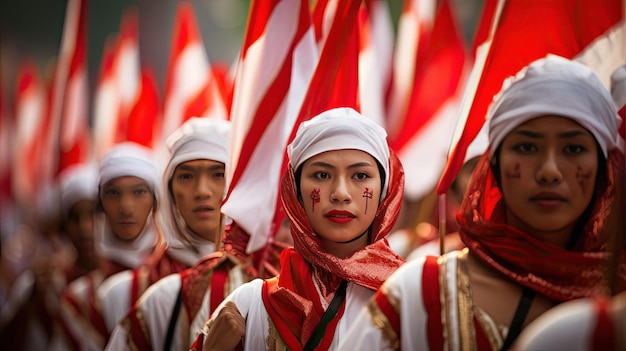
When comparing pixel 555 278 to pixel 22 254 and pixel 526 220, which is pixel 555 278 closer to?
pixel 526 220

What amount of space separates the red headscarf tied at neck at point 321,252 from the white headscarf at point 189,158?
0.98 metres

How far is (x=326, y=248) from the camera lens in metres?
3.57

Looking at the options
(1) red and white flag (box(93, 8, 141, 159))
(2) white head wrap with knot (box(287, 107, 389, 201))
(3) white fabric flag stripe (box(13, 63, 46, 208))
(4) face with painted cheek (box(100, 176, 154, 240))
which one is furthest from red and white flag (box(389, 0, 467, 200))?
(3) white fabric flag stripe (box(13, 63, 46, 208))

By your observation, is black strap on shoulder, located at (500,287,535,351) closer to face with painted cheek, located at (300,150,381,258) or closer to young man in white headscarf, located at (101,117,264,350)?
face with painted cheek, located at (300,150,381,258)

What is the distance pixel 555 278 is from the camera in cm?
280

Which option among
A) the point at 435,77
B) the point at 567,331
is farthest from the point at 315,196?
the point at 435,77

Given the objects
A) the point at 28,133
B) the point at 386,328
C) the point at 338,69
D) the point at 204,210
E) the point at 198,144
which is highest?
the point at 28,133

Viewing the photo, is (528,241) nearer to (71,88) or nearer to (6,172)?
(71,88)

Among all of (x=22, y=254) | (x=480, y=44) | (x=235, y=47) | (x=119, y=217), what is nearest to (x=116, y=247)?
(x=119, y=217)

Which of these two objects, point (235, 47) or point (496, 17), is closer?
point (496, 17)

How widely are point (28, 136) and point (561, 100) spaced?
10.2m

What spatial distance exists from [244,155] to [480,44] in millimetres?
1272

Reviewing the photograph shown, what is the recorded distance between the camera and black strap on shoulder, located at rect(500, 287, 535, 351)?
2.77 meters

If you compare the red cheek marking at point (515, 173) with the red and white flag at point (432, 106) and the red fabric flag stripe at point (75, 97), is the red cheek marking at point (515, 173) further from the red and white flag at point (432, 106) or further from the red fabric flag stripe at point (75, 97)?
the red fabric flag stripe at point (75, 97)
